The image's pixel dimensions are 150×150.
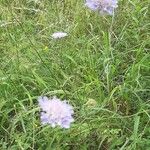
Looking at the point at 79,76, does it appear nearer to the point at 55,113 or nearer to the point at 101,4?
the point at 101,4

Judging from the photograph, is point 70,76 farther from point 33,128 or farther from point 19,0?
point 19,0

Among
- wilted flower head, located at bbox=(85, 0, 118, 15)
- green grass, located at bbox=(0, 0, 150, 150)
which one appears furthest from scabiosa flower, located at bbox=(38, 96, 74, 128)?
wilted flower head, located at bbox=(85, 0, 118, 15)

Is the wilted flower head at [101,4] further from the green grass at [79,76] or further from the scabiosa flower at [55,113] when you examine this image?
the scabiosa flower at [55,113]

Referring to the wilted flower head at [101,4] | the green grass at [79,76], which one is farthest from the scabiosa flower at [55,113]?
the wilted flower head at [101,4]

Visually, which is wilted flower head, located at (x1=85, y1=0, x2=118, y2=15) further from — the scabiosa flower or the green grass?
the scabiosa flower

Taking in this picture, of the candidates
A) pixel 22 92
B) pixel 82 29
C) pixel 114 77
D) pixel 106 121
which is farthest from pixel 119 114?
pixel 82 29
